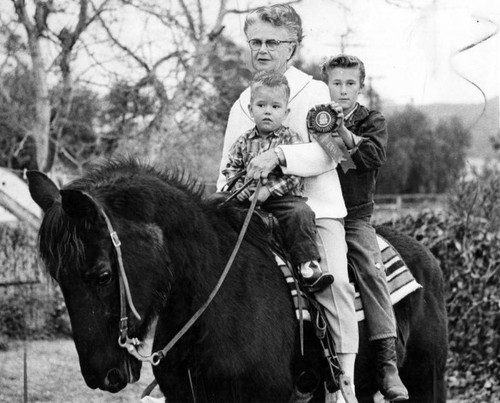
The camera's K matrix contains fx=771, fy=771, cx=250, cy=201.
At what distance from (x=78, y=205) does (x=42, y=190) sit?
48cm

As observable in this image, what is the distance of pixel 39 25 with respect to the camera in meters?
8.82

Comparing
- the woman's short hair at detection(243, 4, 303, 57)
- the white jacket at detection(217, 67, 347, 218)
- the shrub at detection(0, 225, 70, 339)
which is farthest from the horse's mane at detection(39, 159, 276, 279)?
the shrub at detection(0, 225, 70, 339)

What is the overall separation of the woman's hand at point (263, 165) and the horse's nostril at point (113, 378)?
120cm

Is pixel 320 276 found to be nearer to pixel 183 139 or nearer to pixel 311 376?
pixel 311 376

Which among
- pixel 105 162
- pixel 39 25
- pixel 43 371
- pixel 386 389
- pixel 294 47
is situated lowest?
pixel 43 371

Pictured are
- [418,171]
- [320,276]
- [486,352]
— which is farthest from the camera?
[418,171]

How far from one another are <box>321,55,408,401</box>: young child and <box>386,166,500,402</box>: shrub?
347cm

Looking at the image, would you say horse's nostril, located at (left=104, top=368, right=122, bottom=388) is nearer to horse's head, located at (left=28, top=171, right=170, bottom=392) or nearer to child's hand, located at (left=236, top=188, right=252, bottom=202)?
horse's head, located at (left=28, top=171, right=170, bottom=392)

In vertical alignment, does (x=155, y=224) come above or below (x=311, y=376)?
above

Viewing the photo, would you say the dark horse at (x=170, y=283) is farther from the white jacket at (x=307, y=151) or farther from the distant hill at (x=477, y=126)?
the distant hill at (x=477, y=126)

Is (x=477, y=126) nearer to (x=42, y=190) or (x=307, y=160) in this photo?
(x=307, y=160)

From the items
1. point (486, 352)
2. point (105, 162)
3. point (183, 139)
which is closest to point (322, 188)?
point (105, 162)

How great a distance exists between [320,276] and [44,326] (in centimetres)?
681

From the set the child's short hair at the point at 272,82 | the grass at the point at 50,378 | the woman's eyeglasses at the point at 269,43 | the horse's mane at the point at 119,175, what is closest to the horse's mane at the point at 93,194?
the horse's mane at the point at 119,175
